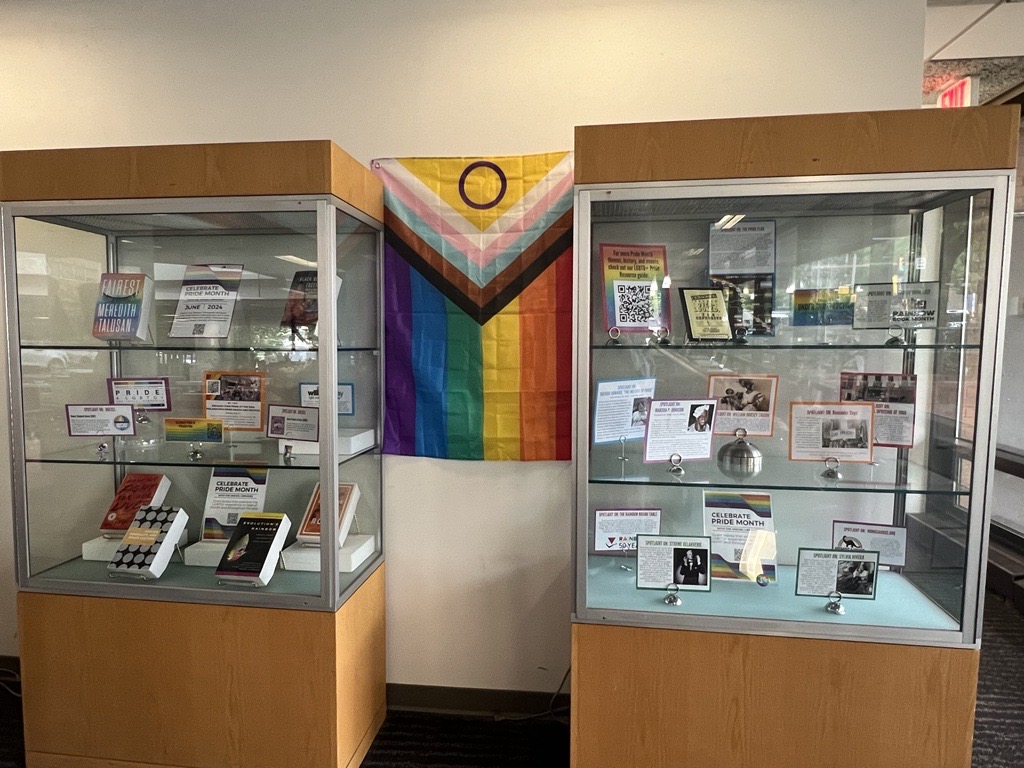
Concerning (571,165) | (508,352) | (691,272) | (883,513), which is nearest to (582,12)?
(571,165)

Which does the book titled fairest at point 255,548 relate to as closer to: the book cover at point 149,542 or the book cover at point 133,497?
the book cover at point 149,542

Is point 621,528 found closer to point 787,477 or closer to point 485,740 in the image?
point 787,477

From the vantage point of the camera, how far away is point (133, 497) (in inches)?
89.4

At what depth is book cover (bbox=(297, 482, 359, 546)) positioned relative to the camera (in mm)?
2076

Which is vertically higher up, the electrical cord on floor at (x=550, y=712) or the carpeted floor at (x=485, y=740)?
the electrical cord on floor at (x=550, y=712)

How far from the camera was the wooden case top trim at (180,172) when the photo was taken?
5.87 ft

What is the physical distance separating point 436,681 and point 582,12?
2642 mm

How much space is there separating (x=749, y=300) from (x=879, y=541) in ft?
2.84

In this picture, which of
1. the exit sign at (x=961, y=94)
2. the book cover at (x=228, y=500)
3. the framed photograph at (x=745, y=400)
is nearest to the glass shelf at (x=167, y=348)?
the book cover at (x=228, y=500)

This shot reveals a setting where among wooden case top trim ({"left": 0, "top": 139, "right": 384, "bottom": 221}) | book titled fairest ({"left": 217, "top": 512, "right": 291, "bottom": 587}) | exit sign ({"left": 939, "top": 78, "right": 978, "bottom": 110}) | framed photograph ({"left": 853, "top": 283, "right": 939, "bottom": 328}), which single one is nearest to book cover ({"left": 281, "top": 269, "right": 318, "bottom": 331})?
wooden case top trim ({"left": 0, "top": 139, "right": 384, "bottom": 221})

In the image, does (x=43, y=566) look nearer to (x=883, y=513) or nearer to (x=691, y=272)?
(x=691, y=272)

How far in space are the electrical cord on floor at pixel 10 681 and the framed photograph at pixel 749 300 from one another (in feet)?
10.9

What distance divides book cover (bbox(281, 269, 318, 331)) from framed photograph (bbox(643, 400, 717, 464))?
3.90 feet

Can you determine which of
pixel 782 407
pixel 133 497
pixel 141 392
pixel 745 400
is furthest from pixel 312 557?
pixel 782 407
